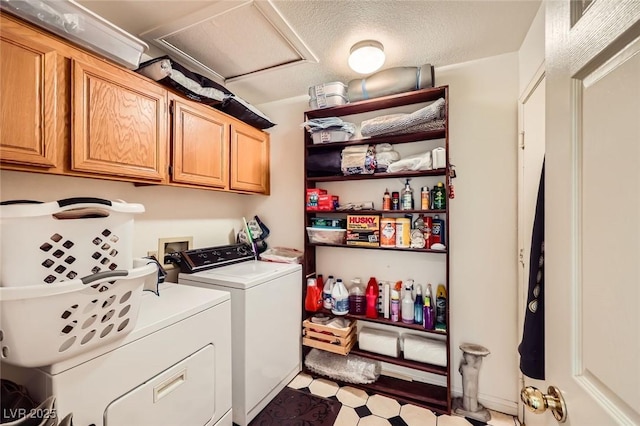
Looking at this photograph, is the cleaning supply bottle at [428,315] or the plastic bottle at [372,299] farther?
the plastic bottle at [372,299]

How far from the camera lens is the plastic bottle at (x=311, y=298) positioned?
2175mm

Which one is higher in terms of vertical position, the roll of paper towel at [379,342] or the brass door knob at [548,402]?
A: the brass door knob at [548,402]

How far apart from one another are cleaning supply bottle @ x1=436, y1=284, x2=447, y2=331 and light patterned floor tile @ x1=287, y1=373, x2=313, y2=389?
111 cm

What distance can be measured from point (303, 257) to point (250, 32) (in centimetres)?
166

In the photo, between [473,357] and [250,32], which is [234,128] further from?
[473,357]

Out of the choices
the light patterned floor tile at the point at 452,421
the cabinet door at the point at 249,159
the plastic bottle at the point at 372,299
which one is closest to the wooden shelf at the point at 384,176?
the cabinet door at the point at 249,159

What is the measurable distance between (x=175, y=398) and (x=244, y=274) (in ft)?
2.50

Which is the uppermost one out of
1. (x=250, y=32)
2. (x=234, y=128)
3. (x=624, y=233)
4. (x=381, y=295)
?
(x=250, y=32)

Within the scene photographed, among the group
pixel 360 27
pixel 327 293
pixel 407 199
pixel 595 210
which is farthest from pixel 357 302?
pixel 360 27

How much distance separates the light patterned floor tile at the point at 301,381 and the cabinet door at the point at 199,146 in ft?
5.38

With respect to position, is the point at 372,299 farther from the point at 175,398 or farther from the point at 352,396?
the point at 175,398

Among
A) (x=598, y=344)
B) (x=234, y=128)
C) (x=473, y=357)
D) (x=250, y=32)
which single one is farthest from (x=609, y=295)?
(x=234, y=128)

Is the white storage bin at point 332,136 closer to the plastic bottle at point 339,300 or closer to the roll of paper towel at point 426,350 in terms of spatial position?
the plastic bottle at point 339,300

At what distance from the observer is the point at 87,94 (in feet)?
4.01
